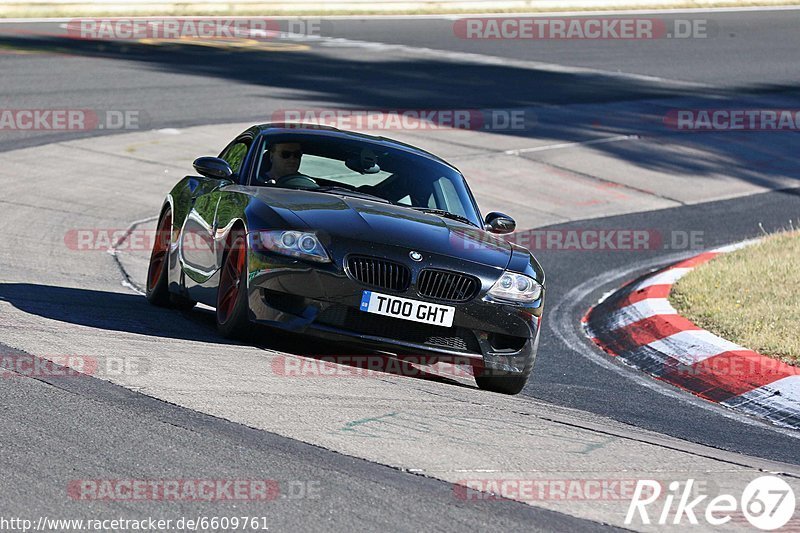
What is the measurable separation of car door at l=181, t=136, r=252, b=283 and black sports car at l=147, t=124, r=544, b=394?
0.02 metres

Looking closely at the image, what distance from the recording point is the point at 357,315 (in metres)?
6.93

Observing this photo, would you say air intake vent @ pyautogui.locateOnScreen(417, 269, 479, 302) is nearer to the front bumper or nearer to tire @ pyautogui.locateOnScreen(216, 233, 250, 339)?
the front bumper

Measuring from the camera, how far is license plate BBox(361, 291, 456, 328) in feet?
22.7

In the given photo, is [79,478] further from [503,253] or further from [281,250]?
[503,253]

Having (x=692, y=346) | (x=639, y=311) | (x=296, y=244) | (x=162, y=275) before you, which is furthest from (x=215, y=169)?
(x=639, y=311)

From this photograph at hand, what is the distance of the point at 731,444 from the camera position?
6.49 metres

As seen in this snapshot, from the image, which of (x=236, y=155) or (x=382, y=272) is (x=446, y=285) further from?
(x=236, y=155)

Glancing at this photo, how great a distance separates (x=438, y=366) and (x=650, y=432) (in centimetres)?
233

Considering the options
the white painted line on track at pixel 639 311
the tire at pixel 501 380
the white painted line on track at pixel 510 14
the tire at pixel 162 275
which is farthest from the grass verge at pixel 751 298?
the white painted line on track at pixel 510 14

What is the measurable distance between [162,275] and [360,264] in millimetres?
2426

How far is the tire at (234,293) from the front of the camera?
7203 millimetres

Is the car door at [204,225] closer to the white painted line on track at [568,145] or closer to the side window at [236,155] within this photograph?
the side window at [236,155]

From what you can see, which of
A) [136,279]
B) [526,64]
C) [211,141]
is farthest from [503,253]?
[526,64]

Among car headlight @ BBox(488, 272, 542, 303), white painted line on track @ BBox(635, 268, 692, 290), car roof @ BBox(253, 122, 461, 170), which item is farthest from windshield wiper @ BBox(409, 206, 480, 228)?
white painted line on track @ BBox(635, 268, 692, 290)
